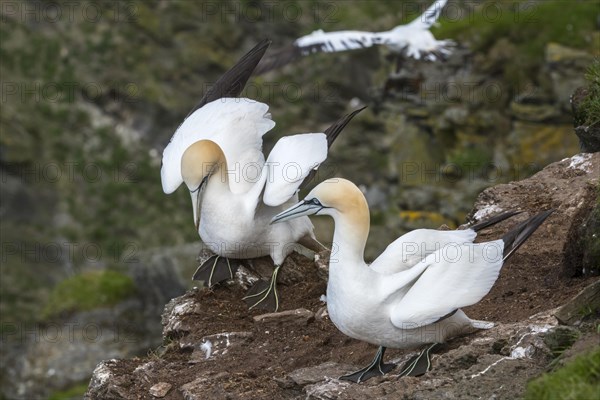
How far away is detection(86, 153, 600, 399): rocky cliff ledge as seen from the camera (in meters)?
5.12

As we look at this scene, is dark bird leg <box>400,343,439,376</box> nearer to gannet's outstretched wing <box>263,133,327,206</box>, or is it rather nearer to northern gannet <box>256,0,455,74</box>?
gannet's outstretched wing <box>263,133,327,206</box>

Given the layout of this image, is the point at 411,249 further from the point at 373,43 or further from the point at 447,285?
the point at 373,43

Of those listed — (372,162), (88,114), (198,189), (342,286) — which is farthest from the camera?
(88,114)

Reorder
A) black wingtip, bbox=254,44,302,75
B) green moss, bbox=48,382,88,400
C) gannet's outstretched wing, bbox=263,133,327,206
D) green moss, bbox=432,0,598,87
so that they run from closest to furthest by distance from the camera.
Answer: gannet's outstretched wing, bbox=263,133,327,206, black wingtip, bbox=254,44,302,75, green moss, bbox=432,0,598,87, green moss, bbox=48,382,88,400

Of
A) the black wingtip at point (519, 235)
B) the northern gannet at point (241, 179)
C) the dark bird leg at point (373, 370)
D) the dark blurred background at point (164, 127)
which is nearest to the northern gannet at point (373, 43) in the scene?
the dark blurred background at point (164, 127)

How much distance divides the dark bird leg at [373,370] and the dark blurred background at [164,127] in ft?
24.1

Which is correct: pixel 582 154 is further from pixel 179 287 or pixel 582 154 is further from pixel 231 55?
pixel 231 55

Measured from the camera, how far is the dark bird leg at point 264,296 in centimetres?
764

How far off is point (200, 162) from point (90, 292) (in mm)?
7210

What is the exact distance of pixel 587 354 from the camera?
4492 millimetres

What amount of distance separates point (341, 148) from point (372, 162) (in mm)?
663

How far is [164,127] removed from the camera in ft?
73.5

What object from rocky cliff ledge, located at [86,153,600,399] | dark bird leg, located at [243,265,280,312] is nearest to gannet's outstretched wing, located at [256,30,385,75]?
rocky cliff ledge, located at [86,153,600,399]

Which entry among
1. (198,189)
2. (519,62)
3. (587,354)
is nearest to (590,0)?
(519,62)
